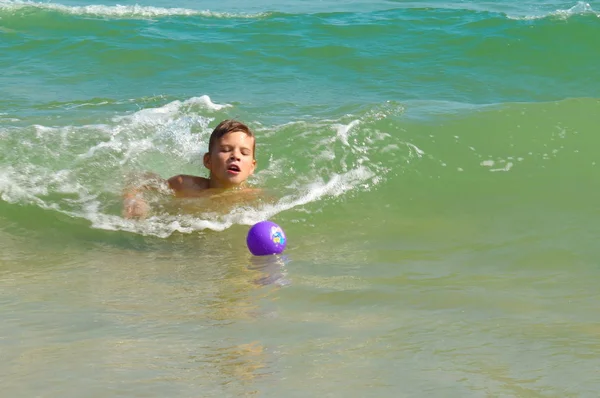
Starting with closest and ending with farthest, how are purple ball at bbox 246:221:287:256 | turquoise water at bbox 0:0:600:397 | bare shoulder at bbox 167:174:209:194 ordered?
turquoise water at bbox 0:0:600:397 < purple ball at bbox 246:221:287:256 < bare shoulder at bbox 167:174:209:194

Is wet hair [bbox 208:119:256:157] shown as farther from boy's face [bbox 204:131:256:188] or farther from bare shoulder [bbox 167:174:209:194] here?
bare shoulder [bbox 167:174:209:194]

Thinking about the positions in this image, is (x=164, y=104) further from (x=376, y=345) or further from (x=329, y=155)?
(x=376, y=345)

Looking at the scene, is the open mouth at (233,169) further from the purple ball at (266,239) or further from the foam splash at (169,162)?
the purple ball at (266,239)

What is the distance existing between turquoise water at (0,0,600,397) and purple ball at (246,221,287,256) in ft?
0.36

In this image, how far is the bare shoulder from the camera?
27.5ft

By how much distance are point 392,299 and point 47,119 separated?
6.38m

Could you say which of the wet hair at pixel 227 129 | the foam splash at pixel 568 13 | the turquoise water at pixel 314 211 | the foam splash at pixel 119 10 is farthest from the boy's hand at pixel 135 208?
the foam splash at pixel 568 13

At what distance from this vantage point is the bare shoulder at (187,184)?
8.39m

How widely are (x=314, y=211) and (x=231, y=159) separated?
0.82m

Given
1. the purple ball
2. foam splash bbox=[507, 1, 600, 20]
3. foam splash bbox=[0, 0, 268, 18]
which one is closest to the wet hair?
the purple ball

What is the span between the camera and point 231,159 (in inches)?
320

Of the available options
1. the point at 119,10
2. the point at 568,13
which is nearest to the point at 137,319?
the point at 568,13

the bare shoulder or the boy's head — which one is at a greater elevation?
the boy's head

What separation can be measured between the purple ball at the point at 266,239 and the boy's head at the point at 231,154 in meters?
1.44
